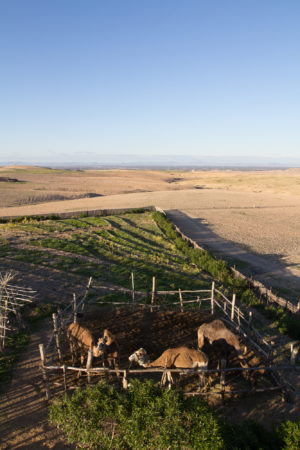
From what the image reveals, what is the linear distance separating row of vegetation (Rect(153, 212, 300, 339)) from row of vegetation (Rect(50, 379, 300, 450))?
530 cm

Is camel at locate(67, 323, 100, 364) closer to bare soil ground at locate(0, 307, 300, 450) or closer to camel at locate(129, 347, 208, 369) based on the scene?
bare soil ground at locate(0, 307, 300, 450)

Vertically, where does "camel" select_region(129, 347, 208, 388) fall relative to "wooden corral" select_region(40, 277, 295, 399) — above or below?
above

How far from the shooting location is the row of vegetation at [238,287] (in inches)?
417

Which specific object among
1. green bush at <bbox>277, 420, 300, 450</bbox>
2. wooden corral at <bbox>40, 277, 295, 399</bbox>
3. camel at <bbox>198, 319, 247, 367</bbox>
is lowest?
wooden corral at <bbox>40, 277, 295, 399</bbox>

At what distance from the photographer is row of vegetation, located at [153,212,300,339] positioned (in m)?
10.6

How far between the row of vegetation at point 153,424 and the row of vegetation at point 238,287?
17.4 feet

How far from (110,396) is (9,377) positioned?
3.97 metres

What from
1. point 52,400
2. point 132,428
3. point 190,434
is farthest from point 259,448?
point 52,400

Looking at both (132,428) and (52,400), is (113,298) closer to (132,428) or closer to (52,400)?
(52,400)

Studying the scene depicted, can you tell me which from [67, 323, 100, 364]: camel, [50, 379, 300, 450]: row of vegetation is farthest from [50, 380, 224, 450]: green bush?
[67, 323, 100, 364]: camel

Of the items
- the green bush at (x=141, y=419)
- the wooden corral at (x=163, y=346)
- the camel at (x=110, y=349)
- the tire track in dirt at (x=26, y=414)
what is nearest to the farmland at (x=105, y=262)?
the tire track in dirt at (x=26, y=414)

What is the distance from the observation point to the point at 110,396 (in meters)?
5.70

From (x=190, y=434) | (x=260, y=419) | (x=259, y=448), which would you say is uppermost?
(x=190, y=434)

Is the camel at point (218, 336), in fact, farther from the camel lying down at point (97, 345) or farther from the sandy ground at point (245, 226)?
the sandy ground at point (245, 226)
